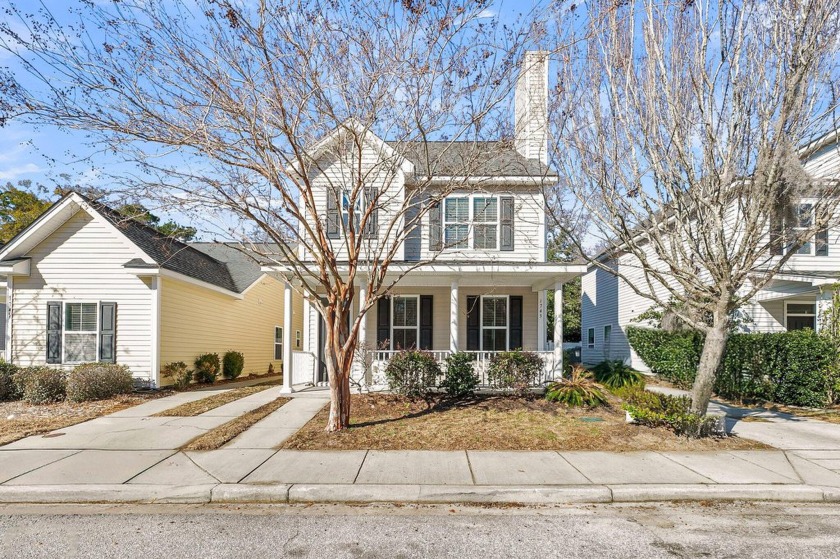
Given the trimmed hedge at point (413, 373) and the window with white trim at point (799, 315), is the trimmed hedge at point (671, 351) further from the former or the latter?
the trimmed hedge at point (413, 373)

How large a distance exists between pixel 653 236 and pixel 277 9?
22.5ft

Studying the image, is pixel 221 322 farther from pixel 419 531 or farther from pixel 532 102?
pixel 419 531

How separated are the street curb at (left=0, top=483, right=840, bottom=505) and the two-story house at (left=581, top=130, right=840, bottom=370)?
441cm

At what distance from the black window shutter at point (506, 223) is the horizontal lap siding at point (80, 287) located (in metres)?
9.33

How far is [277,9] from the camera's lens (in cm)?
755

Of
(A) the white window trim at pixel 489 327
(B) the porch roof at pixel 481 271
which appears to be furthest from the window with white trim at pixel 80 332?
(A) the white window trim at pixel 489 327

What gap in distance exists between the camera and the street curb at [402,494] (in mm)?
5520

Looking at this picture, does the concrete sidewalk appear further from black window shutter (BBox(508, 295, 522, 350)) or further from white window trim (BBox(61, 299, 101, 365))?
black window shutter (BBox(508, 295, 522, 350))

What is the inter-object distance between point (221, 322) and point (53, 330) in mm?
4805

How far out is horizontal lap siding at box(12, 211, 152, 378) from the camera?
1348cm

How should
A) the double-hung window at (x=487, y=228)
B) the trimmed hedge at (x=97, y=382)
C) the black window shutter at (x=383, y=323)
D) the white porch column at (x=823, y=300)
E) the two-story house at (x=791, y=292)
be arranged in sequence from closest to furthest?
the two-story house at (x=791, y=292)
the trimmed hedge at (x=97, y=382)
the white porch column at (x=823, y=300)
the double-hung window at (x=487, y=228)
the black window shutter at (x=383, y=323)

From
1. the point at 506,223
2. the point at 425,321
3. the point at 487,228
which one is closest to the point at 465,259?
the point at 487,228

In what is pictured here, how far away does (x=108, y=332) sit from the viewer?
13.4 metres

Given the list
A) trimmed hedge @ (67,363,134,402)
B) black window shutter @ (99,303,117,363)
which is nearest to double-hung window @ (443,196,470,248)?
trimmed hedge @ (67,363,134,402)
